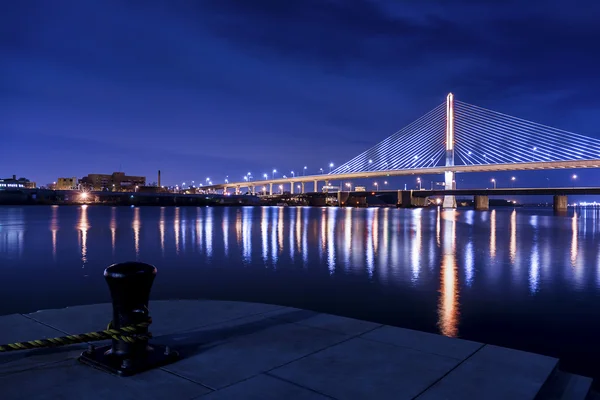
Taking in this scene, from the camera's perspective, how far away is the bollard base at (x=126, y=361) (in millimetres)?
4949

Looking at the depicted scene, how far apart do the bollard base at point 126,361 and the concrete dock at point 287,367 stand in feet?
0.28

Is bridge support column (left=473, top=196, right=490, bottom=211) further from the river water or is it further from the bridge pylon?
the river water

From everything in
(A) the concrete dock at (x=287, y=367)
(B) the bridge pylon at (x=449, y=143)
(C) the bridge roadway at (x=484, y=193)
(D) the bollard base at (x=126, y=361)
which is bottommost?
(A) the concrete dock at (x=287, y=367)

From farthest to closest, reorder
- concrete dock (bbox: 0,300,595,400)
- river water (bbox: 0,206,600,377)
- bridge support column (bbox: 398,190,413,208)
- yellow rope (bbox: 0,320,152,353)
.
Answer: bridge support column (bbox: 398,190,413,208) < river water (bbox: 0,206,600,377) < yellow rope (bbox: 0,320,152,353) < concrete dock (bbox: 0,300,595,400)

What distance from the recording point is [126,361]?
5.01 m

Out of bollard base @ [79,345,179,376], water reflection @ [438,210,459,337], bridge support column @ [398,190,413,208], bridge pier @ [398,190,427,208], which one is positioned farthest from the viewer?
bridge support column @ [398,190,413,208]

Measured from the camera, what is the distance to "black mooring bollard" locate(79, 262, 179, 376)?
16.9 ft

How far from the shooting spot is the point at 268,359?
5.34m

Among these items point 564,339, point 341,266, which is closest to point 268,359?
point 564,339

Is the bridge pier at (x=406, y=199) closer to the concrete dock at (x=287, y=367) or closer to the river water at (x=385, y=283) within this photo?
the river water at (x=385, y=283)

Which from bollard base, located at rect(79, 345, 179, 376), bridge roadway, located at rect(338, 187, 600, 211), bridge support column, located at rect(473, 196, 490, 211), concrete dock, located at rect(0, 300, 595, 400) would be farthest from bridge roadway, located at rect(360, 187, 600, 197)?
bollard base, located at rect(79, 345, 179, 376)

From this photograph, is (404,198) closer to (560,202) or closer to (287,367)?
(560,202)

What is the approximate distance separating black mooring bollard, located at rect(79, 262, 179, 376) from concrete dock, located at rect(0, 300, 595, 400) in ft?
0.51

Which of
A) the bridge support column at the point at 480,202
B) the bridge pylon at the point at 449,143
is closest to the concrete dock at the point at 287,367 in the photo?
the bridge pylon at the point at 449,143
